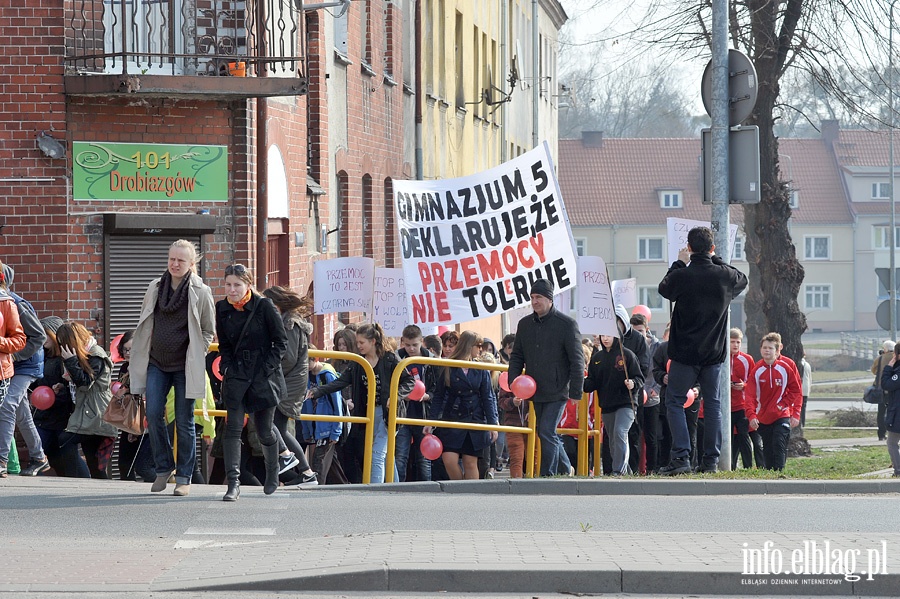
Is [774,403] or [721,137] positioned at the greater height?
[721,137]

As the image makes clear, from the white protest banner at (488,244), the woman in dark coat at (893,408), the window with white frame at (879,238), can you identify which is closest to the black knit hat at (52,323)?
the white protest banner at (488,244)

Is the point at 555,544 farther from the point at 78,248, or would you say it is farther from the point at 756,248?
the point at 756,248

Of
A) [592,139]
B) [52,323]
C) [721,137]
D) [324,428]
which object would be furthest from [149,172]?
[592,139]

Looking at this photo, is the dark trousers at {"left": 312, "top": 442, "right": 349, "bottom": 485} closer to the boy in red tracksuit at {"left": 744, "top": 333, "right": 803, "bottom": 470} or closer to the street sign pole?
the street sign pole

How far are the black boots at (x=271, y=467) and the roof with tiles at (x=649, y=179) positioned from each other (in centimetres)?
6453

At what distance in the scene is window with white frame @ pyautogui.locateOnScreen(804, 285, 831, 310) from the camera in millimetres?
77250

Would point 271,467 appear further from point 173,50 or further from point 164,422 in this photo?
point 173,50

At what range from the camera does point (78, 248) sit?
44.9 ft

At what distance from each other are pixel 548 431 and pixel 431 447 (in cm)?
133

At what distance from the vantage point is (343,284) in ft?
47.7

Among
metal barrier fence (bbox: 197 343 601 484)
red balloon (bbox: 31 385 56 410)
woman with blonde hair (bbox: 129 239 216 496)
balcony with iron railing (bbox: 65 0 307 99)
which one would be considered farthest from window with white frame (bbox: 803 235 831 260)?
woman with blonde hair (bbox: 129 239 216 496)

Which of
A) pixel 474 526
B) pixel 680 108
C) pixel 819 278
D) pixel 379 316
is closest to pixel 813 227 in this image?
pixel 819 278

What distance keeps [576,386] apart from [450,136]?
16.8m

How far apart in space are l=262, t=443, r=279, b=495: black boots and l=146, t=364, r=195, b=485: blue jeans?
547 millimetres
